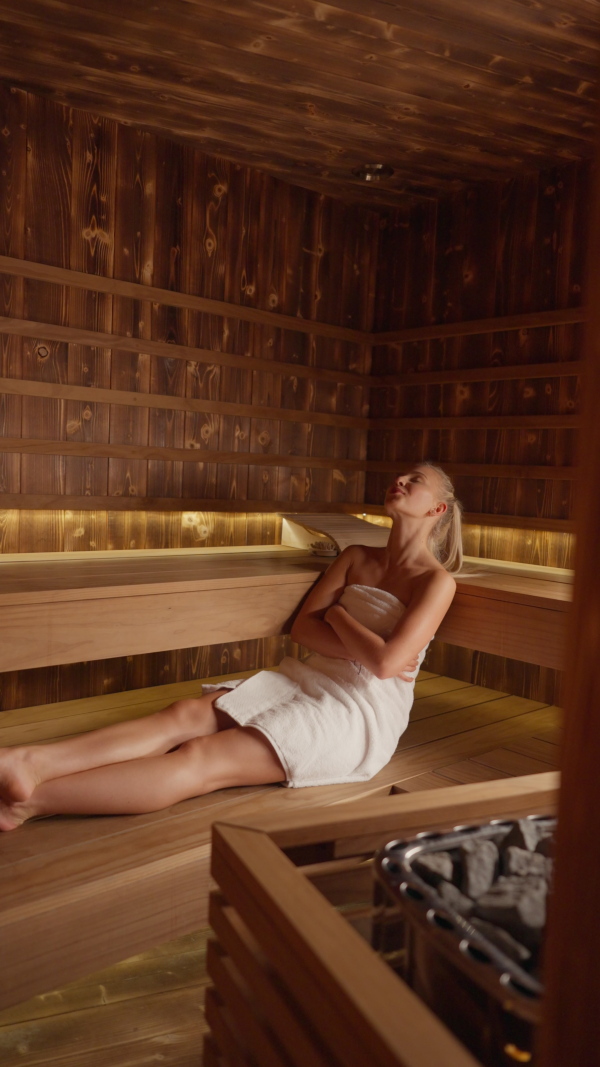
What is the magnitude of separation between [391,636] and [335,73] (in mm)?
1860

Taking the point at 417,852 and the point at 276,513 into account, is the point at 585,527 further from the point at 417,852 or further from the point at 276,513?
the point at 276,513

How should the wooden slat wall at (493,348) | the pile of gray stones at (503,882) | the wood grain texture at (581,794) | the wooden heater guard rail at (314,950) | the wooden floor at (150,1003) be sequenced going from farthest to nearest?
the wooden slat wall at (493,348)
the wooden floor at (150,1003)
the pile of gray stones at (503,882)
the wooden heater guard rail at (314,950)
the wood grain texture at (581,794)

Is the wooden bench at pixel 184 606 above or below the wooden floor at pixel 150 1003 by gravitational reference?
above

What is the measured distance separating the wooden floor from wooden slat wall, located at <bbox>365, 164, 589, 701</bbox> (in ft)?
3.71

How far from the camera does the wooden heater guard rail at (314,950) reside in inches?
25.8

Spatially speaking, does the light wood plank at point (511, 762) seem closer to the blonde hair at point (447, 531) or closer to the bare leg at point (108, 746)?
the blonde hair at point (447, 531)

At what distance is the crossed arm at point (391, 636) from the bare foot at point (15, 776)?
888 mm

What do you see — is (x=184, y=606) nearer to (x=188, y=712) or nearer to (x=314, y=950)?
(x=188, y=712)

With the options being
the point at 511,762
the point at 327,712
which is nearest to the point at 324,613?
the point at 327,712

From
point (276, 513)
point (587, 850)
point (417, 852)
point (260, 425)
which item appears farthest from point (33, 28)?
point (587, 850)

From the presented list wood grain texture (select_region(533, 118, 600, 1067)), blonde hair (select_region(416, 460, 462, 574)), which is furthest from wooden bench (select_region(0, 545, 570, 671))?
wood grain texture (select_region(533, 118, 600, 1067))

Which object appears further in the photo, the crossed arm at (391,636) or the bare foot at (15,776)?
the crossed arm at (391,636)

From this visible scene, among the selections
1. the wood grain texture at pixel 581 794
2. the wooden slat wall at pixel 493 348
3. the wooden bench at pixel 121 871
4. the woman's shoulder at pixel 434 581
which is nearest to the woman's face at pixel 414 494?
the woman's shoulder at pixel 434 581

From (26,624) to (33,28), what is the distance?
6.00 ft
